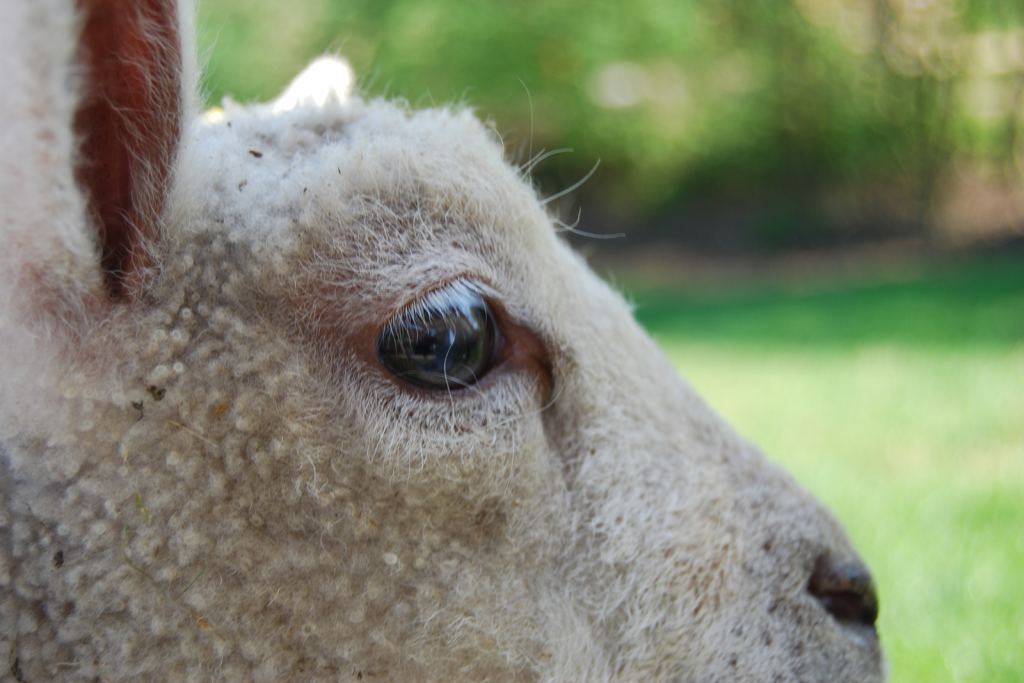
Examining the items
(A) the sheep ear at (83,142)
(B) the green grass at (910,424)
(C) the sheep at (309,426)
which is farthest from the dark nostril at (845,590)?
(A) the sheep ear at (83,142)

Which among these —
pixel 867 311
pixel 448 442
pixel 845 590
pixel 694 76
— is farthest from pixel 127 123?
pixel 694 76

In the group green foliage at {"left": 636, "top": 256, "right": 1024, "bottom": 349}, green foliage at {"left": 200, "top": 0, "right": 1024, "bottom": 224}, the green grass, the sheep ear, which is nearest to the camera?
the sheep ear

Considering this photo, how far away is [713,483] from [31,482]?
1463mm

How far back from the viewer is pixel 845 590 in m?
2.09

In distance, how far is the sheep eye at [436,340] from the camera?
169cm

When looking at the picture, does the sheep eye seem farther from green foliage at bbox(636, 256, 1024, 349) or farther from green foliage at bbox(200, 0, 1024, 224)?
green foliage at bbox(200, 0, 1024, 224)

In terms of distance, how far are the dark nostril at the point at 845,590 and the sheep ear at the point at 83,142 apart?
170 centimetres

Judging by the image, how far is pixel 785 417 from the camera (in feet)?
24.0

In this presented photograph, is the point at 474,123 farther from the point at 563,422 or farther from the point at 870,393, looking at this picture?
the point at 870,393

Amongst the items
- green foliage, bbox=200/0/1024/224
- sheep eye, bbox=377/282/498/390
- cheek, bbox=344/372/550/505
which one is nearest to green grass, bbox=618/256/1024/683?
cheek, bbox=344/372/550/505

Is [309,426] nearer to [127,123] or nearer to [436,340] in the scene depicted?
[436,340]

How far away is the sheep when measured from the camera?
155cm

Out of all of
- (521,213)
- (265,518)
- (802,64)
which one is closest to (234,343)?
(265,518)

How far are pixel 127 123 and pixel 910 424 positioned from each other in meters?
6.33
